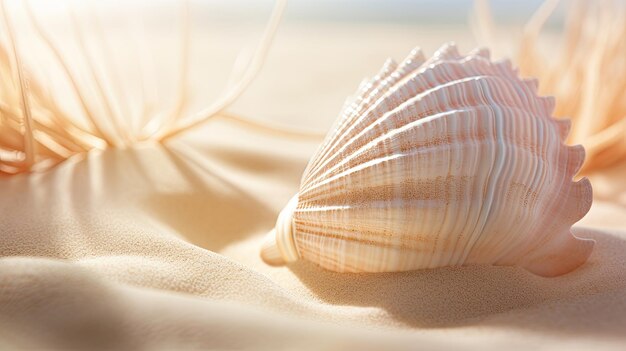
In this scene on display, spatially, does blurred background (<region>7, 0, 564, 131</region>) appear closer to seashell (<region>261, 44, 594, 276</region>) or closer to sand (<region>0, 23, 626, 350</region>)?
sand (<region>0, 23, 626, 350</region>)

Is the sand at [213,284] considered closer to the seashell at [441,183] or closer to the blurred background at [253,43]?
the seashell at [441,183]

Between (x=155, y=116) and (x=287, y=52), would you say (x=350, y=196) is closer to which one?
(x=155, y=116)

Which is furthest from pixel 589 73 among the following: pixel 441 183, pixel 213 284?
pixel 213 284

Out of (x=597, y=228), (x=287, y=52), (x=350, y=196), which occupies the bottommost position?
(x=597, y=228)

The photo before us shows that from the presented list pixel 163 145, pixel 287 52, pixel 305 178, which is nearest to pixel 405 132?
pixel 305 178

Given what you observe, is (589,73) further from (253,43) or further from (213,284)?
(213,284)

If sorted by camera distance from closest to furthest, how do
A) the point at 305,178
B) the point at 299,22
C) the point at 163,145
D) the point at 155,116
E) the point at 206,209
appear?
the point at 305,178 → the point at 206,209 → the point at 163,145 → the point at 155,116 → the point at 299,22

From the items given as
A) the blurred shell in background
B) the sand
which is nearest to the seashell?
→ the sand
